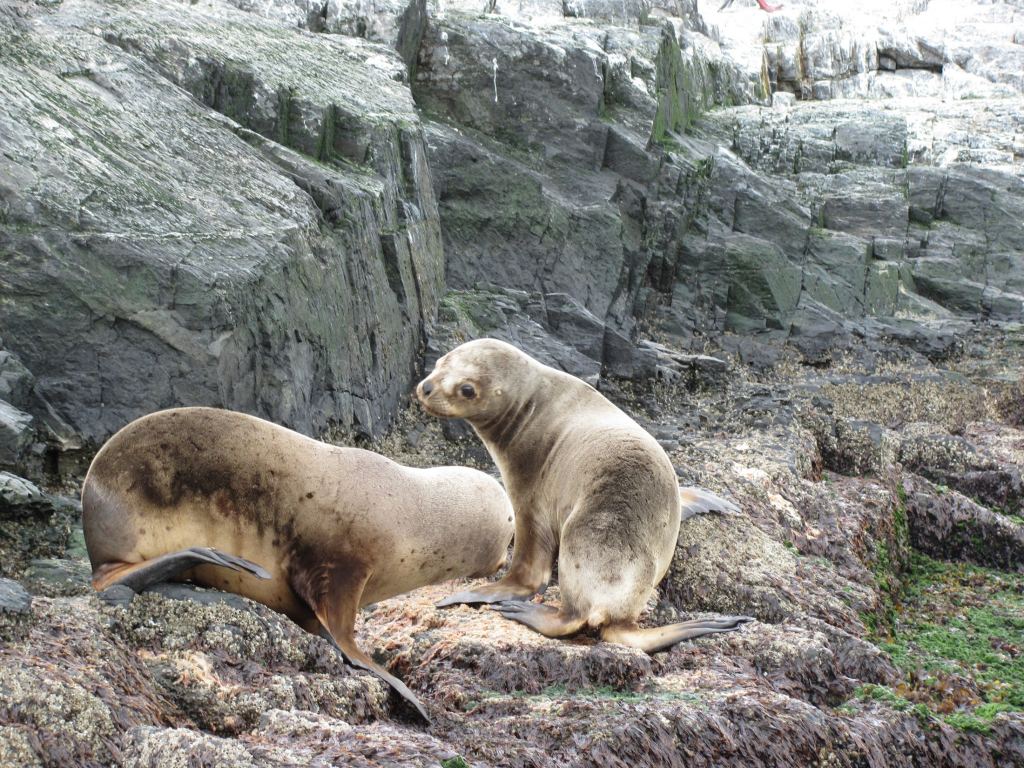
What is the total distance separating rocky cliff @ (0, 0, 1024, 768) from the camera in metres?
3.47

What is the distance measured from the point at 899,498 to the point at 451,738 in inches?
207

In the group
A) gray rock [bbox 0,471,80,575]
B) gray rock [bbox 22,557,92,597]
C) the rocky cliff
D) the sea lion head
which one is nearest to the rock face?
the rocky cliff

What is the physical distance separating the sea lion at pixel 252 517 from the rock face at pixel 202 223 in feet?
5.53

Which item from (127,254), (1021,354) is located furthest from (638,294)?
(127,254)

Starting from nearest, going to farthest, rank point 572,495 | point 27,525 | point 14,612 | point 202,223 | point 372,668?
point 14,612 < point 372,668 < point 27,525 < point 572,495 < point 202,223

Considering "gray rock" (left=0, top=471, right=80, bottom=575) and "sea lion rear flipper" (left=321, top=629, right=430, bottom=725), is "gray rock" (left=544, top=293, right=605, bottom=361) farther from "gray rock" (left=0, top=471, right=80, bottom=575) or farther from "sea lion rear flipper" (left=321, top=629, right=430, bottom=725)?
"sea lion rear flipper" (left=321, top=629, right=430, bottom=725)

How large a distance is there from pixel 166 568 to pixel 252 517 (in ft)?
1.78

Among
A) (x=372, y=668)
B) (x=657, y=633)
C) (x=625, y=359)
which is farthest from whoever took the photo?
(x=625, y=359)

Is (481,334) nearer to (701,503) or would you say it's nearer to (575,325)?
(575,325)

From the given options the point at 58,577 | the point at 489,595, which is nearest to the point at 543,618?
the point at 489,595

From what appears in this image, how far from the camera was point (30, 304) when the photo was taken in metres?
5.65

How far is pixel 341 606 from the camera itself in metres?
4.16

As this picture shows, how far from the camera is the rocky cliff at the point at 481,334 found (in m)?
3.47

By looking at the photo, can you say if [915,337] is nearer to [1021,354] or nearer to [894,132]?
[1021,354]
